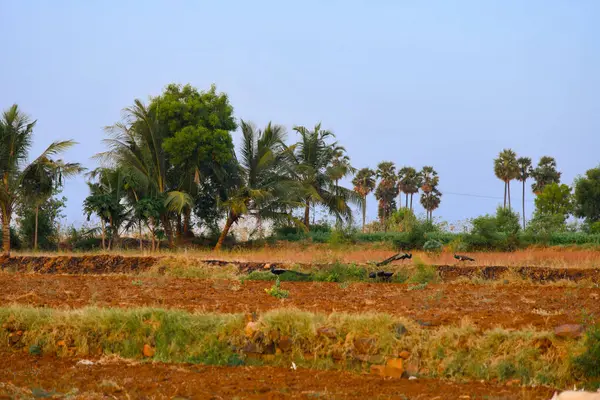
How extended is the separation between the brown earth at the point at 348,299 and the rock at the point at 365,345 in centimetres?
83

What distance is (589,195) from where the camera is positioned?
5181cm

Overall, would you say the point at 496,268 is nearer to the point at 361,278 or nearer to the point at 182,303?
the point at 361,278

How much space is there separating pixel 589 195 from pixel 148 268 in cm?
3889

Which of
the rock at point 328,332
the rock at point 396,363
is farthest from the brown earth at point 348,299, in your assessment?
the rock at point 328,332

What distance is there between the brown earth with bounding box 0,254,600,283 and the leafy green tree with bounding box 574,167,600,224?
35.8 meters

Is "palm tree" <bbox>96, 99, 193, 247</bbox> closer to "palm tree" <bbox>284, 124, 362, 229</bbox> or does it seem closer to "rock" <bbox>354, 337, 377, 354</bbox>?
"palm tree" <bbox>284, 124, 362, 229</bbox>

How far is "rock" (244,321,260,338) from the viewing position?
8.62 meters

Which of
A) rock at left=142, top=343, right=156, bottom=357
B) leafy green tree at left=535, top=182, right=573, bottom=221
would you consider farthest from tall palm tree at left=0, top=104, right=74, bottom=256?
leafy green tree at left=535, top=182, right=573, bottom=221

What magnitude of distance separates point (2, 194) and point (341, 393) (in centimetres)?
2623

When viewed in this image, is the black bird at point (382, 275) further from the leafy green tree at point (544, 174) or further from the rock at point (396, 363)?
the leafy green tree at point (544, 174)

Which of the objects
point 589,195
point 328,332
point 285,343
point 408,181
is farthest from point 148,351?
point 408,181

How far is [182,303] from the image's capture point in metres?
11.9

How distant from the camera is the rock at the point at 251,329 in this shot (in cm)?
862

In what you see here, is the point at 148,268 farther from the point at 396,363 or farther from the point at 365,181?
the point at 365,181
